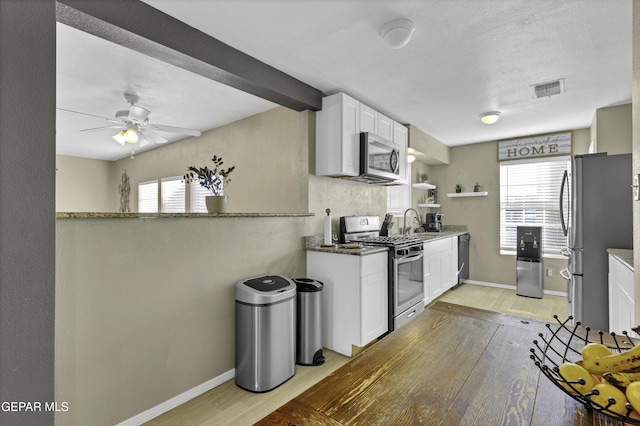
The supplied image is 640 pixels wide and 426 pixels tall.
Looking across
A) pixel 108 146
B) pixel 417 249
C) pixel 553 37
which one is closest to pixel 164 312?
pixel 417 249

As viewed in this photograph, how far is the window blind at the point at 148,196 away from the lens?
574cm

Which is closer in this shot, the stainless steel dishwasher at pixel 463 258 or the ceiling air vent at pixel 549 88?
the ceiling air vent at pixel 549 88

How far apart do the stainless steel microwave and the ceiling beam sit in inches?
36.7

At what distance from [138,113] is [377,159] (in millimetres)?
2739

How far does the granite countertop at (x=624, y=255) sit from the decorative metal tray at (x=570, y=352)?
140 cm

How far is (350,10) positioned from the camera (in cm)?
194

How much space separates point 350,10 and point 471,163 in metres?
4.45

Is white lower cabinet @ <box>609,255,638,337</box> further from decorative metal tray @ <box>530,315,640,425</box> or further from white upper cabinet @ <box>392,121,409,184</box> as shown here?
white upper cabinet @ <box>392,121,409,184</box>

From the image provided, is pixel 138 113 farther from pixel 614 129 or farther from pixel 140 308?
pixel 614 129

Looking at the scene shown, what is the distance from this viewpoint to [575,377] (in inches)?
23.3

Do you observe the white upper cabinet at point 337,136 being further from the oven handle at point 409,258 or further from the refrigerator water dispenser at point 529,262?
the refrigerator water dispenser at point 529,262

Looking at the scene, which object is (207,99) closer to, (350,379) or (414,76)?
(414,76)

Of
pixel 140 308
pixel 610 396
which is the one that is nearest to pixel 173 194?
pixel 140 308

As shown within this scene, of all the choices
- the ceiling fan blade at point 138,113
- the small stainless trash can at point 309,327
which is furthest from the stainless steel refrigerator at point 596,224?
the ceiling fan blade at point 138,113
